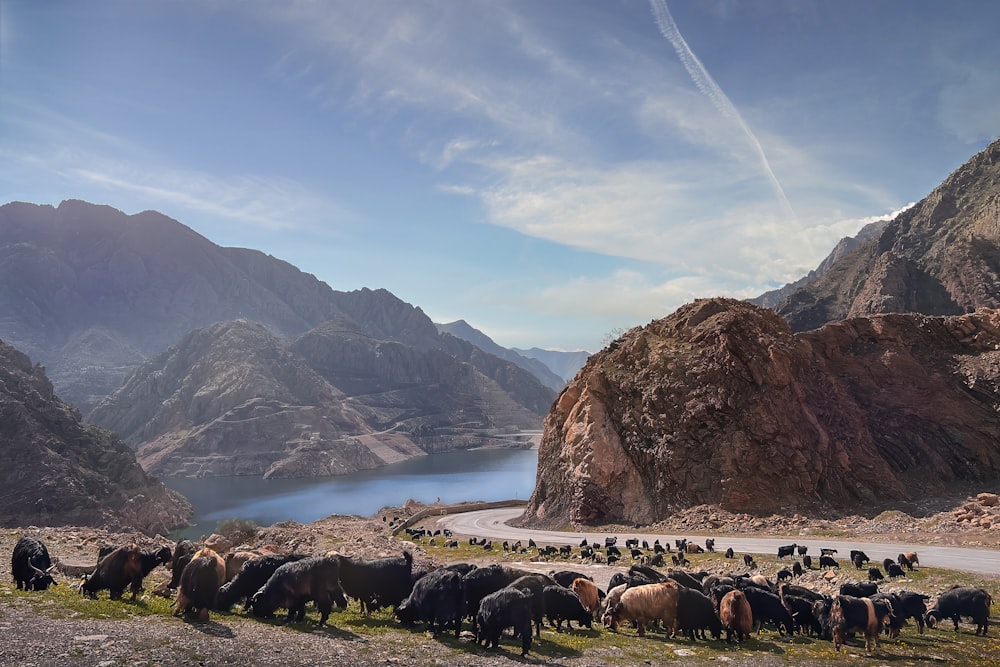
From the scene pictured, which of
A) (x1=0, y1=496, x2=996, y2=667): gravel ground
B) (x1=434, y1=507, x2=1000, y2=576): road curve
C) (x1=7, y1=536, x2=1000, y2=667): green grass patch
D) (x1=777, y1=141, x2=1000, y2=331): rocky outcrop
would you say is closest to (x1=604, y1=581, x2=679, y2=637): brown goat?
(x1=7, y1=536, x2=1000, y2=667): green grass patch

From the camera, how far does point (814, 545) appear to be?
4250cm

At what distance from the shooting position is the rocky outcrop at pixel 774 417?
188ft

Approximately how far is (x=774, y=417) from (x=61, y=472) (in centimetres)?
12138

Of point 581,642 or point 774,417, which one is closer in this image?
point 581,642

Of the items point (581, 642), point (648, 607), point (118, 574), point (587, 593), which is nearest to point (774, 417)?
point (587, 593)

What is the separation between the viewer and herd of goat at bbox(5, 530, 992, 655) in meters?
16.5

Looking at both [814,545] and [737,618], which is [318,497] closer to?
[814,545]

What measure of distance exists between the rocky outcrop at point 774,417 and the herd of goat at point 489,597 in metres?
36.7

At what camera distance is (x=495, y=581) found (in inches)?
712

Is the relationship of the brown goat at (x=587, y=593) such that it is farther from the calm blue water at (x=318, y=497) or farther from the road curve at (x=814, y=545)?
the calm blue water at (x=318, y=497)

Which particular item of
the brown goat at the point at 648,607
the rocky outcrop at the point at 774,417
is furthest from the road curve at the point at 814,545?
the brown goat at the point at 648,607

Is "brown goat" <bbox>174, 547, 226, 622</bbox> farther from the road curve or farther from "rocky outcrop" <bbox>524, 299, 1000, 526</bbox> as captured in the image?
"rocky outcrop" <bbox>524, 299, 1000, 526</bbox>

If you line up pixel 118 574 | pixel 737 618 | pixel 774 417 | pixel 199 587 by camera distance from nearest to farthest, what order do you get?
pixel 199 587 < pixel 118 574 < pixel 737 618 < pixel 774 417

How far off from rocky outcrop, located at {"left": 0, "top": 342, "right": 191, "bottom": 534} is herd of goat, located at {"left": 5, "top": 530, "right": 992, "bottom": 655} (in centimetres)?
10494
